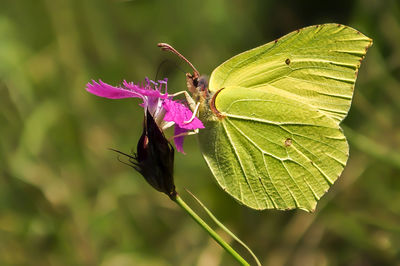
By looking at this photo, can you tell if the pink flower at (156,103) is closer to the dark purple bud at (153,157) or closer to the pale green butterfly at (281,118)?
the dark purple bud at (153,157)

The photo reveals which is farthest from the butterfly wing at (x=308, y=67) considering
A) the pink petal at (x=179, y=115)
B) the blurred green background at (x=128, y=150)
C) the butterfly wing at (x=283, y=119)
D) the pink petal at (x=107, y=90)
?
the blurred green background at (x=128, y=150)

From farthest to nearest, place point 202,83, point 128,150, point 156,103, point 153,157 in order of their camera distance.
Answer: point 128,150 < point 202,83 < point 156,103 < point 153,157

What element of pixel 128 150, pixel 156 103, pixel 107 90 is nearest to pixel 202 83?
pixel 156 103

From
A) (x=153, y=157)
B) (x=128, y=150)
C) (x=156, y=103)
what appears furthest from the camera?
(x=128, y=150)

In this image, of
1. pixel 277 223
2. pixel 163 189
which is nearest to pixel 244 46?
pixel 277 223

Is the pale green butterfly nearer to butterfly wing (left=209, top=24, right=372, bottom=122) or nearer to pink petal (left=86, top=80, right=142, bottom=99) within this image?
butterfly wing (left=209, top=24, right=372, bottom=122)

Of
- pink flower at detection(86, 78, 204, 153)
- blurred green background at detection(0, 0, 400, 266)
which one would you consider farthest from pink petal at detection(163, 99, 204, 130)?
blurred green background at detection(0, 0, 400, 266)

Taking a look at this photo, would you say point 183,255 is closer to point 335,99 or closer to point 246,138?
point 246,138

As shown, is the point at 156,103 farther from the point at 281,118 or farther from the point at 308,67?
the point at 308,67
